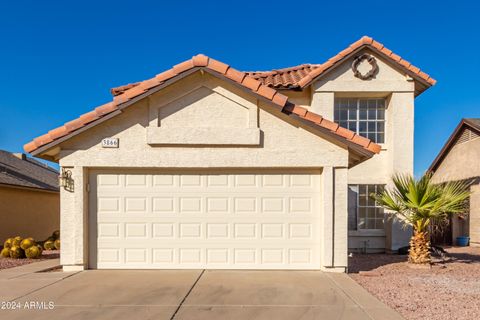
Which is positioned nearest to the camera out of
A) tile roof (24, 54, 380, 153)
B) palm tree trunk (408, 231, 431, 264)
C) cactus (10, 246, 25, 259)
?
tile roof (24, 54, 380, 153)

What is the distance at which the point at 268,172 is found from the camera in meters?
7.64

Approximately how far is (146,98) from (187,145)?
1359 millimetres

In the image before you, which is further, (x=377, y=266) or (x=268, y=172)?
(x=377, y=266)

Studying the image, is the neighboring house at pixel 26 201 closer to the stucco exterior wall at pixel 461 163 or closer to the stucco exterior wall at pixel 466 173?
the stucco exterior wall at pixel 466 173

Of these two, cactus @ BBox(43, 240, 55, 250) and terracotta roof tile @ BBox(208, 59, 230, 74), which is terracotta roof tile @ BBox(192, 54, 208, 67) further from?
cactus @ BBox(43, 240, 55, 250)

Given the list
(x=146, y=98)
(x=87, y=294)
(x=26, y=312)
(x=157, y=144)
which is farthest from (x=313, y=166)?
(x=26, y=312)

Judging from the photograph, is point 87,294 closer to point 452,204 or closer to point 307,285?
point 307,285

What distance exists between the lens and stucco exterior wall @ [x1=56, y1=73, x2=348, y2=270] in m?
7.39

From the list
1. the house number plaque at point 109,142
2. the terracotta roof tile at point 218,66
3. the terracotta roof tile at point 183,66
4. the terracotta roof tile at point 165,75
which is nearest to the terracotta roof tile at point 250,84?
the terracotta roof tile at point 218,66

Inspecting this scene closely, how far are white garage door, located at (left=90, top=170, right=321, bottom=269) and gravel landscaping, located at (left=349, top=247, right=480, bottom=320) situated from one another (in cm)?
153

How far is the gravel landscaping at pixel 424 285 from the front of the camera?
5.27m

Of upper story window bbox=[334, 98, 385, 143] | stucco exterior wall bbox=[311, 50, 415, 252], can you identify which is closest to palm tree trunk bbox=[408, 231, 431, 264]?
stucco exterior wall bbox=[311, 50, 415, 252]

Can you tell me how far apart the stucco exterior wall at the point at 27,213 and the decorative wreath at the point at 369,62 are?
1433 centimetres

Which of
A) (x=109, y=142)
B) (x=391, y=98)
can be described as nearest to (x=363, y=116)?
(x=391, y=98)
